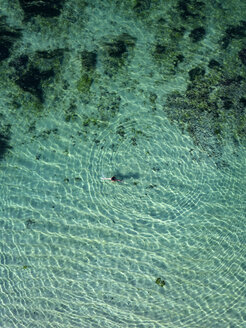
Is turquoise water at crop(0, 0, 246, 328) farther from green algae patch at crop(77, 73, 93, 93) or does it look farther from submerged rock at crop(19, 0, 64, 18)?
submerged rock at crop(19, 0, 64, 18)

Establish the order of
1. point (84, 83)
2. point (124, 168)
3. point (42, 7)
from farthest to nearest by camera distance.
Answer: point (42, 7) → point (84, 83) → point (124, 168)

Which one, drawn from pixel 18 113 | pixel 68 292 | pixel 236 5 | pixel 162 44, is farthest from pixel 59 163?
pixel 236 5

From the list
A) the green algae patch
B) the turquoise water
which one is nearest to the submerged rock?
the turquoise water

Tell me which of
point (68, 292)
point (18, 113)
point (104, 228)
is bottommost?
point (68, 292)

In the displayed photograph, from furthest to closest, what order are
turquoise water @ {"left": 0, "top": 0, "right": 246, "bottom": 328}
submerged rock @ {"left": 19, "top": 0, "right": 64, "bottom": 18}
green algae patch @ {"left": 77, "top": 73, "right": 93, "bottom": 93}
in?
submerged rock @ {"left": 19, "top": 0, "right": 64, "bottom": 18} → green algae patch @ {"left": 77, "top": 73, "right": 93, "bottom": 93} → turquoise water @ {"left": 0, "top": 0, "right": 246, "bottom": 328}

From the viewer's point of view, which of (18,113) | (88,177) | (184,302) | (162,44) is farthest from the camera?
(162,44)

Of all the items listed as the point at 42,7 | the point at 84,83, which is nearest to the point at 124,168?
the point at 84,83

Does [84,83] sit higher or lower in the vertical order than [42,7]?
lower

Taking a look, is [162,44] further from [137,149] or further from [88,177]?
[88,177]

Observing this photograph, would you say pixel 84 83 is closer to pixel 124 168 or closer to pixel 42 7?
pixel 124 168
